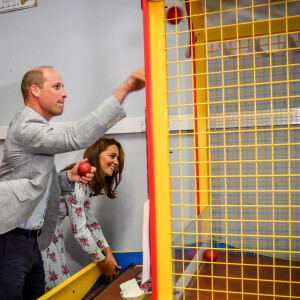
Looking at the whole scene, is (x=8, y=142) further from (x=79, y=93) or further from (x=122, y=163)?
(x=79, y=93)

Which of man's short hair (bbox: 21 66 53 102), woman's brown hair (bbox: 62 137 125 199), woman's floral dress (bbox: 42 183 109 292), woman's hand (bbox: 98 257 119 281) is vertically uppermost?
man's short hair (bbox: 21 66 53 102)

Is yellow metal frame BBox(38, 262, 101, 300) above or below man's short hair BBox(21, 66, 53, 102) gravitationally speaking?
Result: below

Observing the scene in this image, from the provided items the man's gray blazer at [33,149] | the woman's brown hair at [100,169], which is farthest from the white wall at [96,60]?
the man's gray blazer at [33,149]

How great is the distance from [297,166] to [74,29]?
163cm

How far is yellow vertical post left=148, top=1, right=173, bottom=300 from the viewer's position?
27.5 inches

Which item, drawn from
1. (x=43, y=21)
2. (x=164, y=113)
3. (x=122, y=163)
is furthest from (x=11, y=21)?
(x=164, y=113)

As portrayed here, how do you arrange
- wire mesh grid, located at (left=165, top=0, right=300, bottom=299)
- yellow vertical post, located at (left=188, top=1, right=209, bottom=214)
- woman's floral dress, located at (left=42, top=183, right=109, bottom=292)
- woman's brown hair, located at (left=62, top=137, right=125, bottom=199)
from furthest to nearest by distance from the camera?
woman's brown hair, located at (left=62, top=137, right=125, bottom=199), woman's floral dress, located at (left=42, top=183, right=109, bottom=292), yellow vertical post, located at (left=188, top=1, right=209, bottom=214), wire mesh grid, located at (left=165, top=0, right=300, bottom=299)

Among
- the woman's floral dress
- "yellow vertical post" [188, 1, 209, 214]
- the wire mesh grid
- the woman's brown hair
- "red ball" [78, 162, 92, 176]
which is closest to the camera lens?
the wire mesh grid

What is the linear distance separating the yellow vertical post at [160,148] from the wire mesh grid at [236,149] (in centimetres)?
5

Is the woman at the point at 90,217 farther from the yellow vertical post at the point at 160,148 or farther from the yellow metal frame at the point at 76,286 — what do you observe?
the yellow vertical post at the point at 160,148

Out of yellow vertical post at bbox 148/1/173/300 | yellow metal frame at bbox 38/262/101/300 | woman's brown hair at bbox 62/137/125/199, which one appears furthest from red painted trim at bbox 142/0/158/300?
woman's brown hair at bbox 62/137/125/199

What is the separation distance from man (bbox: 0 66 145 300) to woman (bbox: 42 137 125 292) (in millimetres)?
284

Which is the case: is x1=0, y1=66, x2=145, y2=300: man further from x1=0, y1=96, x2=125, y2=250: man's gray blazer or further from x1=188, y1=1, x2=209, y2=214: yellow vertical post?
x1=188, y1=1, x2=209, y2=214: yellow vertical post

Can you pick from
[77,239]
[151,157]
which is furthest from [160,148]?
[77,239]
